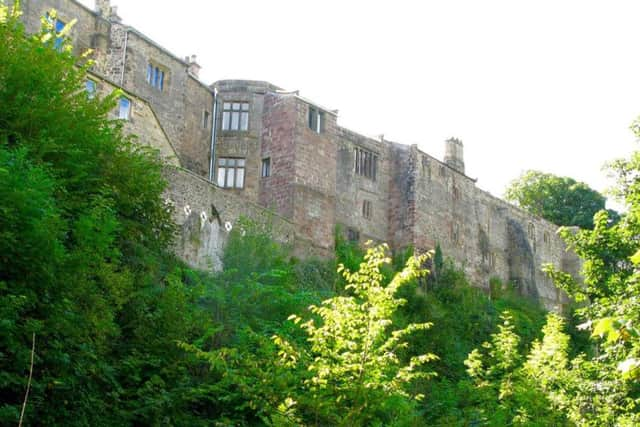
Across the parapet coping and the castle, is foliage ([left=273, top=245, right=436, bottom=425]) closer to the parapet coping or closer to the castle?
the castle

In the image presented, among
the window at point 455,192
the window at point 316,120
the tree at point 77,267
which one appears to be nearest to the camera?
the tree at point 77,267

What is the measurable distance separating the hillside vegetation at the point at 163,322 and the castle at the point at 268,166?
5.99 meters

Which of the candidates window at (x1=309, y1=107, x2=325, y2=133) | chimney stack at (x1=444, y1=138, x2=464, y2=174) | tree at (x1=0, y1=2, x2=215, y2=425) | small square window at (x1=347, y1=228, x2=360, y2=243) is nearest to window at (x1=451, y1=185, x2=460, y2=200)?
chimney stack at (x1=444, y1=138, x2=464, y2=174)

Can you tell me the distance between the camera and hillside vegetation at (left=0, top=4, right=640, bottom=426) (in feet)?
45.1

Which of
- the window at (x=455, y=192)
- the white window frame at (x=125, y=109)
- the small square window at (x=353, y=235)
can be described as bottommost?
the small square window at (x=353, y=235)

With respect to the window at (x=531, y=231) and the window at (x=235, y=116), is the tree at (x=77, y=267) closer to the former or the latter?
the window at (x=235, y=116)

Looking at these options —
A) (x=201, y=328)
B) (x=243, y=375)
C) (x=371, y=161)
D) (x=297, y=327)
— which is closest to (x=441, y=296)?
(x=371, y=161)

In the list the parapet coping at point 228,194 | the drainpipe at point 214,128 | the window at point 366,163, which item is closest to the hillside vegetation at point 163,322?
the parapet coping at point 228,194

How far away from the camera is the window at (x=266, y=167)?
38.0 metres

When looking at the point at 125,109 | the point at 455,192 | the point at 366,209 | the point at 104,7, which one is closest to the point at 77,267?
the point at 125,109

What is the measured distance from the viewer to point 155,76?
3562cm

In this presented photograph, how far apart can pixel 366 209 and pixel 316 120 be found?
608 cm

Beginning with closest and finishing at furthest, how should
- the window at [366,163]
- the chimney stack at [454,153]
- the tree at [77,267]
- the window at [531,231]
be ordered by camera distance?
the tree at [77,267]
the window at [366,163]
the chimney stack at [454,153]
the window at [531,231]

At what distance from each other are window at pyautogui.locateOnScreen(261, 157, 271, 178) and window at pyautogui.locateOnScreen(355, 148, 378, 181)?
19.1 feet
